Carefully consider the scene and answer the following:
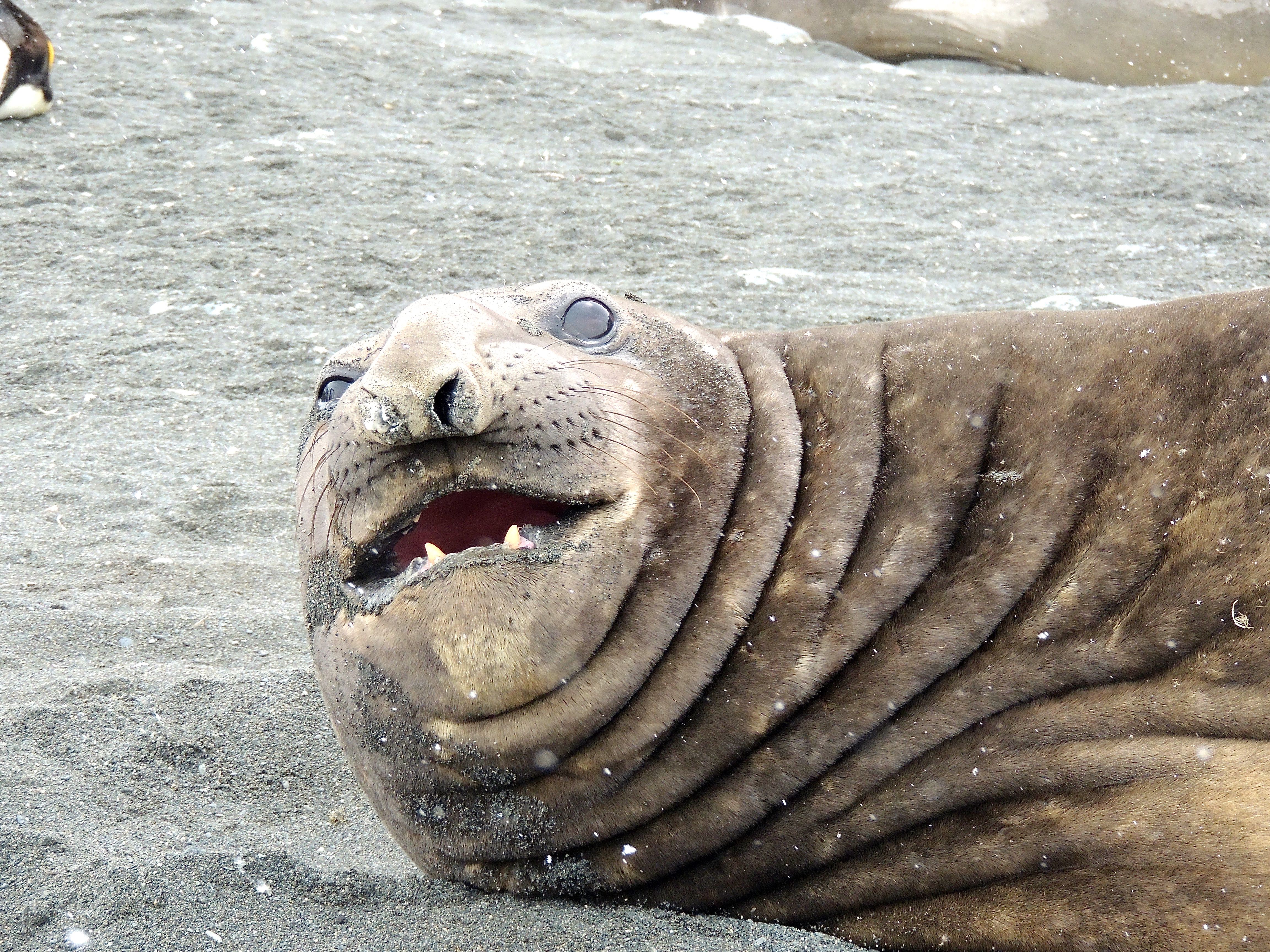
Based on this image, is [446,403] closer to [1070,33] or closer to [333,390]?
[333,390]

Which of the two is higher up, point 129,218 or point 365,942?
point 365,942

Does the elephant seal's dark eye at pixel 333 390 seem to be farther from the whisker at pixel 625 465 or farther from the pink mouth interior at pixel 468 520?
the whisker at pixel 625 465

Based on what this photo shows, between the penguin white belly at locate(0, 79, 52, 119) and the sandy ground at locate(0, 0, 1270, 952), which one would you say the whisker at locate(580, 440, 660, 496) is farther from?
the penguin white belly at locate(0, 79, 52, 119)

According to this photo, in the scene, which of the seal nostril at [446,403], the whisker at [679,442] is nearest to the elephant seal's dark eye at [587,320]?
the whisker at [679,442]

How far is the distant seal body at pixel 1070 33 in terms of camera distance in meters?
8.48

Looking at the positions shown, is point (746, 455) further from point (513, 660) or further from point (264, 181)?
point (264, 181)

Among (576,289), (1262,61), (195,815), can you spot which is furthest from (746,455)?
(1262,61)

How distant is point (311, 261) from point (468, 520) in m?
3.67

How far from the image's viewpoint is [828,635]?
2361 mm

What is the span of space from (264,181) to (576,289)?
13.9 ft

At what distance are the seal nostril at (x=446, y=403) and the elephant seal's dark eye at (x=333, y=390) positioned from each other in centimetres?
59

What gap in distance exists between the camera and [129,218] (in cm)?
618

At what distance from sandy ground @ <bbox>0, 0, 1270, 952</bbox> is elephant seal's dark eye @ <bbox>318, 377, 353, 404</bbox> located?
0.89m

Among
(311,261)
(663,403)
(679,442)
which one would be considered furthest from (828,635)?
(311,261)
